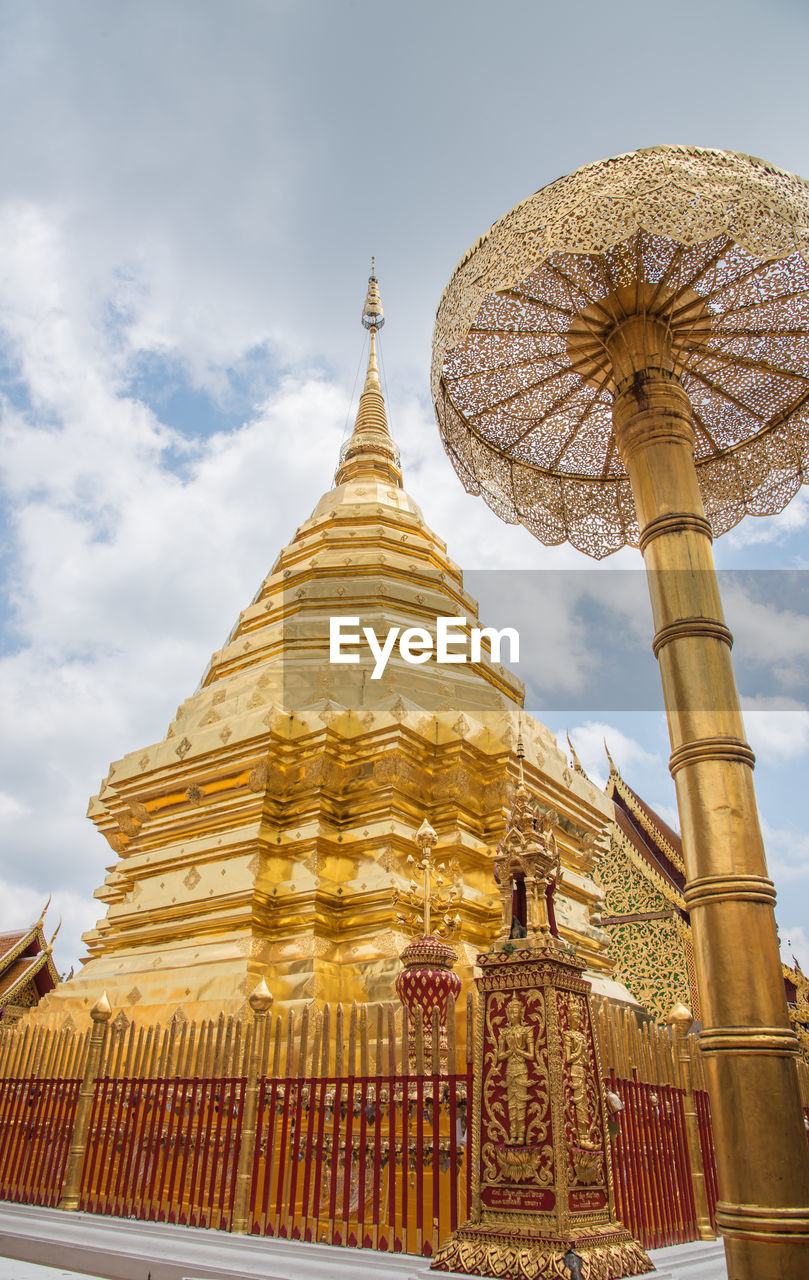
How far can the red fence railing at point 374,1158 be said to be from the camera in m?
3.49

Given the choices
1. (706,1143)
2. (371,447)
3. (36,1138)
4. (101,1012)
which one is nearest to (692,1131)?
(706,1143)

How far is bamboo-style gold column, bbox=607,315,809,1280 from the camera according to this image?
2.44 metres

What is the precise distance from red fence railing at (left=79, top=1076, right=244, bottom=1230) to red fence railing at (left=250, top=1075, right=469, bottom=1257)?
216 mm

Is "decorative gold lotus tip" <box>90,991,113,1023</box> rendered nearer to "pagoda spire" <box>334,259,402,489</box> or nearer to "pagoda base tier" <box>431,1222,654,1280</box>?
"pagoda base tier" <box>431,1222,654,1280</box>

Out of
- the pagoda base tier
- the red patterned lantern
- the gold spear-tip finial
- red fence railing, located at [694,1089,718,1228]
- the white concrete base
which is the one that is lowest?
the white concrete base

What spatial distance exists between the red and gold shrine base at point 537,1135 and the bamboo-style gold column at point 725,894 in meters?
0.53

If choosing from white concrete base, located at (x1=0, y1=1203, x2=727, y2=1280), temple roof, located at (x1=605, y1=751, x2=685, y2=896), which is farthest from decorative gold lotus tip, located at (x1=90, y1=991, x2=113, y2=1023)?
temple roof, located at (x1=605, y1=751, x2=685, y2=896)

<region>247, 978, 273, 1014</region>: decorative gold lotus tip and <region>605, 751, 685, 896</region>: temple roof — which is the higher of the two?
<region>605, 751, 685, 896</region>: temple roof

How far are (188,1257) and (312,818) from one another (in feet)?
14.7

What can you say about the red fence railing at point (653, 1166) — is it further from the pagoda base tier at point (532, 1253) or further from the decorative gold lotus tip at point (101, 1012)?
the decorative gold lotus tip at point (101, 1012)

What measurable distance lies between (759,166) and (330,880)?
19.4 ft

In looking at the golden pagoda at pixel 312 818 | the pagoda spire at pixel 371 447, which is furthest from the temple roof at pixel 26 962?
the pagoda spire at pixel 371 447

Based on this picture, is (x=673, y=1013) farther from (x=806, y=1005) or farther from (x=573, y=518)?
(x=806, y=1005)

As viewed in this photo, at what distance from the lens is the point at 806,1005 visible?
34.3ft
